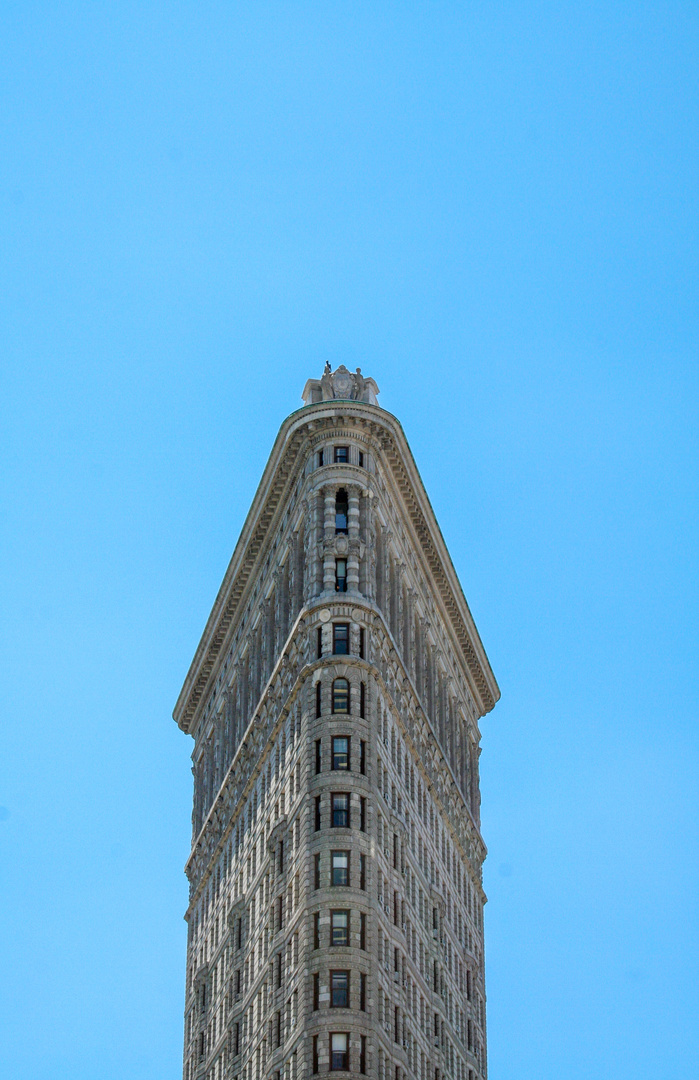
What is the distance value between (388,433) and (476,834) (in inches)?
1612

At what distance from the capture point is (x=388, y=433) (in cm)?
14475

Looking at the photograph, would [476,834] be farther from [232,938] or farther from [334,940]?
[334,940]

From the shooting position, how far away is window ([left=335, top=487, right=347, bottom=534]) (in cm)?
14012

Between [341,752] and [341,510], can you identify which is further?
[341,510]

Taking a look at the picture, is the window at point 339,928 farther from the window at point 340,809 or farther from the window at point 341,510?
the window at point 341,510

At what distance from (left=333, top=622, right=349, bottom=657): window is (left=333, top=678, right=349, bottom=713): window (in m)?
2.50

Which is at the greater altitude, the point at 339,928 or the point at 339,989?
the point at 339,928

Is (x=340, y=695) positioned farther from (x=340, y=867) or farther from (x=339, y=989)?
(x=339, y=989)

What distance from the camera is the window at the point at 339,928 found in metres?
122

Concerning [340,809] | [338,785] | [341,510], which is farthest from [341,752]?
[341,510]

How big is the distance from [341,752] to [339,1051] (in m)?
A: 19.7

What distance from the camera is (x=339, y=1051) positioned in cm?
11888

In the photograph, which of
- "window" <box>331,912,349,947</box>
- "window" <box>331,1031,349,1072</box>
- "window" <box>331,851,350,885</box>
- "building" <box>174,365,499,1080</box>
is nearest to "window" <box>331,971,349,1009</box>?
"building" <box>174,365,499,1080</box>

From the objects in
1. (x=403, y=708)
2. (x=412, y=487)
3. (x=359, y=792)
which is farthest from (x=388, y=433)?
(x=359, y=792)
